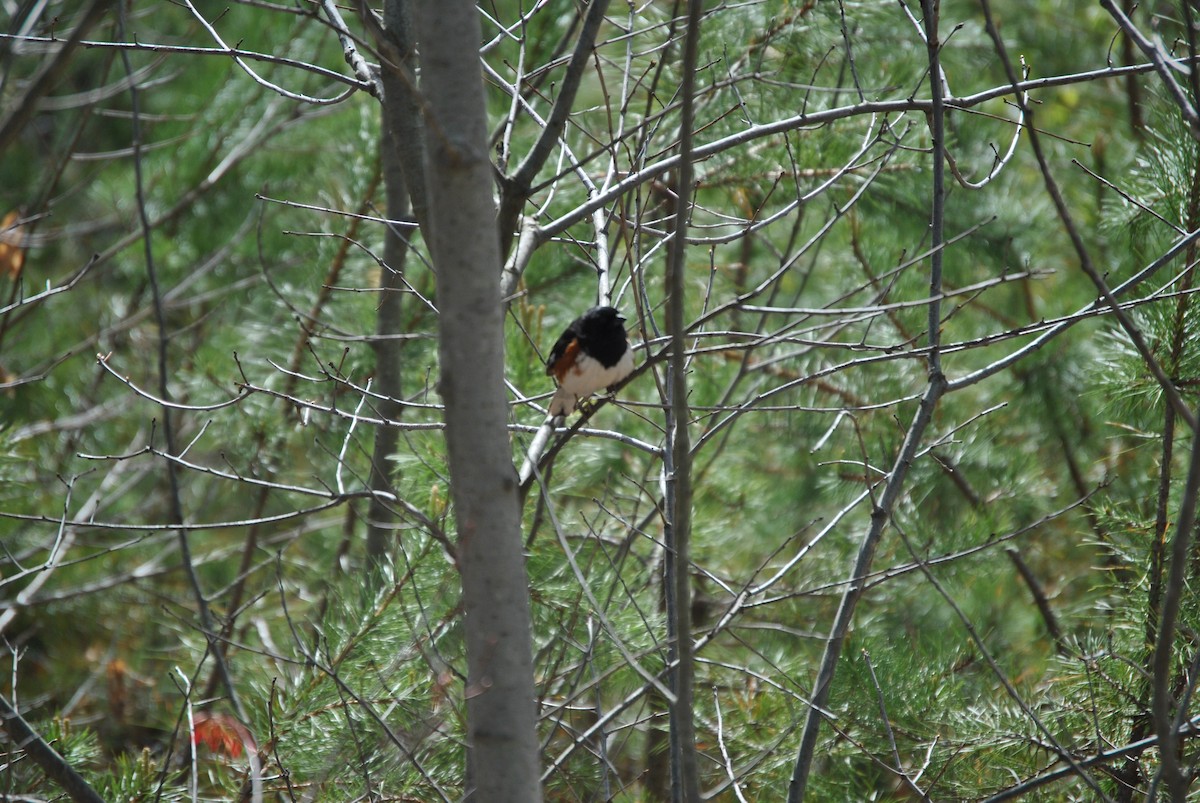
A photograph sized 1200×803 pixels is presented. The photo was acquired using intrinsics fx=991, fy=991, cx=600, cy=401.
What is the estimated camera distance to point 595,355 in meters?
2.22

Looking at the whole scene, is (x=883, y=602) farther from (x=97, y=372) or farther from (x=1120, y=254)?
(x=97, y=372)

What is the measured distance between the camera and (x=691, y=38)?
1.16m

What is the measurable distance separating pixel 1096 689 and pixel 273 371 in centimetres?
264

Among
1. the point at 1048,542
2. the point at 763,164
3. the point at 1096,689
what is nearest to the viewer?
the point at 1096,689

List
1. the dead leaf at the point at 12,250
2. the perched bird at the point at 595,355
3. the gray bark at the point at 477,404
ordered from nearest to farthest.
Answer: the gray bark at the point at 477,404
the perched bird at the point at 595,355
the dead leaf at the point at 12,250

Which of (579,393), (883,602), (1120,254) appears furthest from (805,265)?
(579,393)

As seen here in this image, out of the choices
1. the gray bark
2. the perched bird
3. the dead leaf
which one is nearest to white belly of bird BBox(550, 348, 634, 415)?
the perched bird

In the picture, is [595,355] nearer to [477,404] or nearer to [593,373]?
[593,373]

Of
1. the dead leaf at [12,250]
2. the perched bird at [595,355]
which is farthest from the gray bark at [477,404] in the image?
the dead leaf at [12,250]

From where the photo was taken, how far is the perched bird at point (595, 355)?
221cm

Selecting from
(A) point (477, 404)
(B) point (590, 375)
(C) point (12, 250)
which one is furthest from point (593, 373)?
(C) point (12, 250)

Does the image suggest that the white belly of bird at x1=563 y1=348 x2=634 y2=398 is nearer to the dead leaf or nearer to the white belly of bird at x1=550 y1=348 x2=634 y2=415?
the white belly of bird at x1=550 y1=348 x2=634 y2=415

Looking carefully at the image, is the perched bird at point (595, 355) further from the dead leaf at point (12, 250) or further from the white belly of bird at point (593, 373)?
the dead leaf at point (12, 250)

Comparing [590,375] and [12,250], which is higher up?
[12,250]
